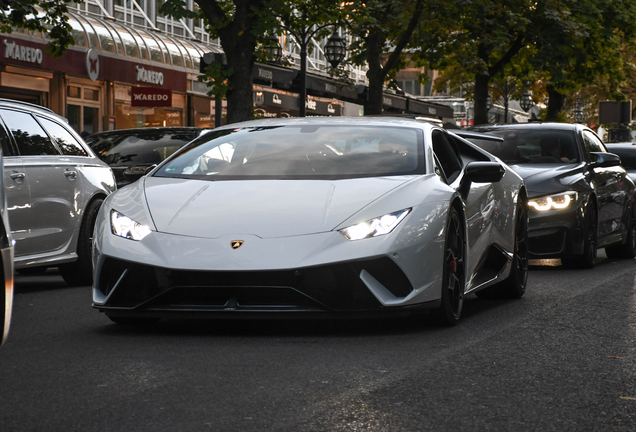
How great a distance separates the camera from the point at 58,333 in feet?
21.0

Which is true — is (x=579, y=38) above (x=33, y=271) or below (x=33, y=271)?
above

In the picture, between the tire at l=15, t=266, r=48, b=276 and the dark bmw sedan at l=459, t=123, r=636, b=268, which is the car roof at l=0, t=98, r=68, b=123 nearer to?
the tire at l=15, t=266, r=48, b=276

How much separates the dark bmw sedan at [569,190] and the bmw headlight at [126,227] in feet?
17.5

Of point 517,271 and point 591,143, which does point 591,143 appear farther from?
point 517,271

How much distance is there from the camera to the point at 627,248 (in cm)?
1352

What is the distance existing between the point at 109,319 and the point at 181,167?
1.05 metres

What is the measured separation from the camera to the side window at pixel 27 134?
9016 millimetres

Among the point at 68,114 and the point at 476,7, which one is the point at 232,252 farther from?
the point at 68,114

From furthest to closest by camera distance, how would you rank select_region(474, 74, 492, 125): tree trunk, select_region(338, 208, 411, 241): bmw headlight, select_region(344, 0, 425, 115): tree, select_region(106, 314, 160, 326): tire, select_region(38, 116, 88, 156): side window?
1. select_region(474, 74, 492, 125): tree trunk
2. select_region(344, 0, 425, 115): tree
3. select_region(38, 116, 88, 156): side window
4. select_region(106, 314, 160, 326): tire
5. select_region(338, 208, 411, 241): bmw headlight

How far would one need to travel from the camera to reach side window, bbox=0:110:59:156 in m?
9.02

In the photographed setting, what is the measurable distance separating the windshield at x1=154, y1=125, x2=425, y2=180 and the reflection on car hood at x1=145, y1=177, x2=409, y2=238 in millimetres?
198

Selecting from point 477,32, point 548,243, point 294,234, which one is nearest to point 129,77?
point 477,32

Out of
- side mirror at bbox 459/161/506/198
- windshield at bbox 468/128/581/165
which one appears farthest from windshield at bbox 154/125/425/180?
windshield at bbox 468/128/581/165

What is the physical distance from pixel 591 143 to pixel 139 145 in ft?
17.6
